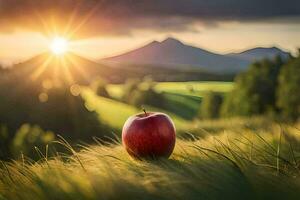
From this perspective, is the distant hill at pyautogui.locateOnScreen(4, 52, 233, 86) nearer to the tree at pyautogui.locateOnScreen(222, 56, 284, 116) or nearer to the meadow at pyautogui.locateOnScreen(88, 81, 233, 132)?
the meadow at pyautogui.locateOnScreen(88, 81, 233, 132)

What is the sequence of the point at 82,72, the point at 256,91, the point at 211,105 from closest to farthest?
the point at 256,91 < the point at 211,105 < the point at 82,72

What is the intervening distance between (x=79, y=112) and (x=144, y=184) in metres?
27.9

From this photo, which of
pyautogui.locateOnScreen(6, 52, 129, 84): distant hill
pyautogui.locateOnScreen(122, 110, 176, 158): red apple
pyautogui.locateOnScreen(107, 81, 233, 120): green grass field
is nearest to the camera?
pyautogui.locateOnScreen(122, 110, 176, 158): red apple

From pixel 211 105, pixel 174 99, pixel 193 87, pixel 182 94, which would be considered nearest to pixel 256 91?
pixel 211 105

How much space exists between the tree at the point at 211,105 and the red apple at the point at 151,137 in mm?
36807

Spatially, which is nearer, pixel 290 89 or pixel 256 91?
pixel 290 89

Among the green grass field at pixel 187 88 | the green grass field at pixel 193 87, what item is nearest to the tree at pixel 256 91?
the green grass field at pixel 193 87

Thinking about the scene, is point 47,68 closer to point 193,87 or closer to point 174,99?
point 193,87

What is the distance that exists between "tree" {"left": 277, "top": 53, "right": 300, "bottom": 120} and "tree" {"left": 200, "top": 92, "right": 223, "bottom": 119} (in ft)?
33.7

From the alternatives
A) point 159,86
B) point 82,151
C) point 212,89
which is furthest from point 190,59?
point 82,151

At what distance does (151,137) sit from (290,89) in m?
26.6

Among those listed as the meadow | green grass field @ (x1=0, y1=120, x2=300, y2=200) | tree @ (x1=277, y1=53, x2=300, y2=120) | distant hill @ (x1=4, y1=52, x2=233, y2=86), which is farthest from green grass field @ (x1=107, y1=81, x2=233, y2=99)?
green grass field @ (x1=0, y1=120, x2=300, y2=200)

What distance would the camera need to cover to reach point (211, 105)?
141ft

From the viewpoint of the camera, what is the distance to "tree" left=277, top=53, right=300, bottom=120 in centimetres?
2878
